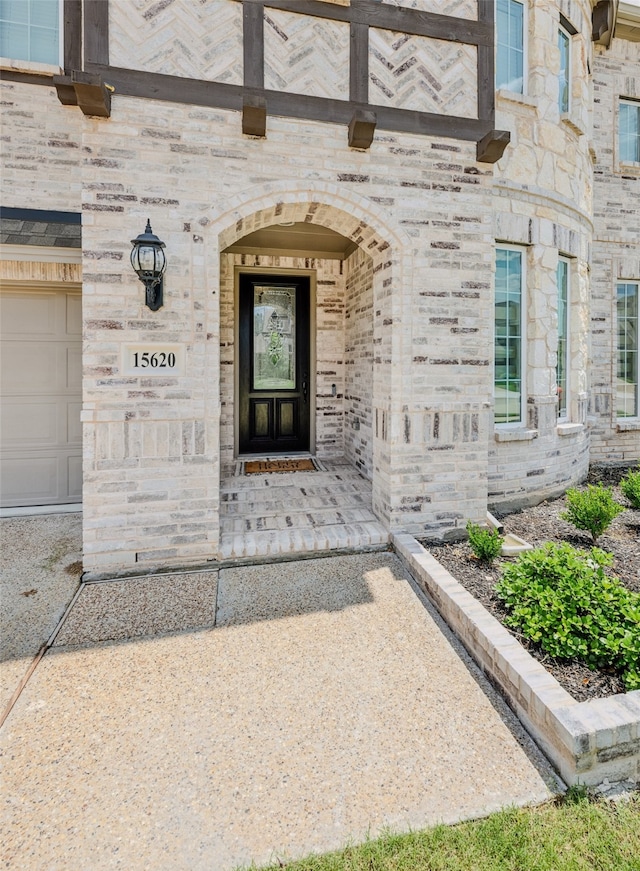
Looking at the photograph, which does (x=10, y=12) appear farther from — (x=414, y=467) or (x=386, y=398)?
(x=414, y=467)

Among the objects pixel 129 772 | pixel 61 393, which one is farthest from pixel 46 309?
pixel 129 772

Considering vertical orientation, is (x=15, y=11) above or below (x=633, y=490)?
above

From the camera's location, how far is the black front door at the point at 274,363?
21.7 feet

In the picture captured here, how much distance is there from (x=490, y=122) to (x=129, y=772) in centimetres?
536

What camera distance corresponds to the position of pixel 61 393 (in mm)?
5113

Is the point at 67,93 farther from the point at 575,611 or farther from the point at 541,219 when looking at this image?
the point at 575,611

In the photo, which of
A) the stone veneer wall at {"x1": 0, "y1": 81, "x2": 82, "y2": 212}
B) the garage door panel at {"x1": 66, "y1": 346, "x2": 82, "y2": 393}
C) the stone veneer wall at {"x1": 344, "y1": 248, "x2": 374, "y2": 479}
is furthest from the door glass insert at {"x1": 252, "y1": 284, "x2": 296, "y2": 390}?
the stone veneer wall at {"x1": 0, "y1": 81, "x2": 82, "y2": 212}

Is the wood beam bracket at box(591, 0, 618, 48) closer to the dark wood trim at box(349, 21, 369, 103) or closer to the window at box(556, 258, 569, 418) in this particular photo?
the window at box(556, 258, 569, 418)

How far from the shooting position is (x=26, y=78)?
4.39 m

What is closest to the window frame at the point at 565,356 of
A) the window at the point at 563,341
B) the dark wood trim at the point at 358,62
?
the window at the point at 563,341

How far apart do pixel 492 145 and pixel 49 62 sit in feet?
14.5

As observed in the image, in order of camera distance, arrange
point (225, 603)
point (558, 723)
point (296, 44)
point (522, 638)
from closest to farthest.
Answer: point (558, 723)
point (522, 638)
point (225, 603)
point (296, 44)

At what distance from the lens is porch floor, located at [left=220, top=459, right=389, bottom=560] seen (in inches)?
157

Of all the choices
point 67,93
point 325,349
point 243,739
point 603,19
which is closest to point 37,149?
point 67,93
